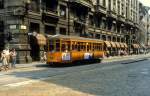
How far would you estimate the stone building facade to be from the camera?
1519 inches

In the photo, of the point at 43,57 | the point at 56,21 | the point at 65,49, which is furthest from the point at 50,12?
the point at 65,49

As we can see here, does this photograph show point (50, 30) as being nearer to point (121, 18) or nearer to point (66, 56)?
point (66, 56)

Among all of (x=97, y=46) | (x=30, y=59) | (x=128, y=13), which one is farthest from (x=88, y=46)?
(x=128, y=13)

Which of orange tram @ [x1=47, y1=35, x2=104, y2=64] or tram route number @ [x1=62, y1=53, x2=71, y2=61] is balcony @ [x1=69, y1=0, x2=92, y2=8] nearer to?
orange tram @ [x1=47, y1=35, x2=104, y2=64]

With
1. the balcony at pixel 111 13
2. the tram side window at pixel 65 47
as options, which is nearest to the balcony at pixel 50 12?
the tram side window at pixel 65 47

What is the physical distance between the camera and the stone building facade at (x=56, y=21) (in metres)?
38.6

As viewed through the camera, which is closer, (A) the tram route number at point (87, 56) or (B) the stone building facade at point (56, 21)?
(A) the tram route number at point (87, 56)

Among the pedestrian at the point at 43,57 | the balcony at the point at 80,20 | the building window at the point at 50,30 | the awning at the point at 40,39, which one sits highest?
the balcony at the point at 80,20

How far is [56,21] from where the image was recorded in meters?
46.2

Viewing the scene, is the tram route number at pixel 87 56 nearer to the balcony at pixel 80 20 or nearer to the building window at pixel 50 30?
the building window at pixel 50 30

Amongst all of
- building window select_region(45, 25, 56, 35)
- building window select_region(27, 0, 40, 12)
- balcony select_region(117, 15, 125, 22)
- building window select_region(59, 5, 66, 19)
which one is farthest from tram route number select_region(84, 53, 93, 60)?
balcony select_region(117, 15, 125, 22)

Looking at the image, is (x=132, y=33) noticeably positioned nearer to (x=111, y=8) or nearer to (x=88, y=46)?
(x=111, y=8)

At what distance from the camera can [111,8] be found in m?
72.8

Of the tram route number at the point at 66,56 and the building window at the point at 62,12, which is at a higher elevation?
the building window at the point at 62,12
